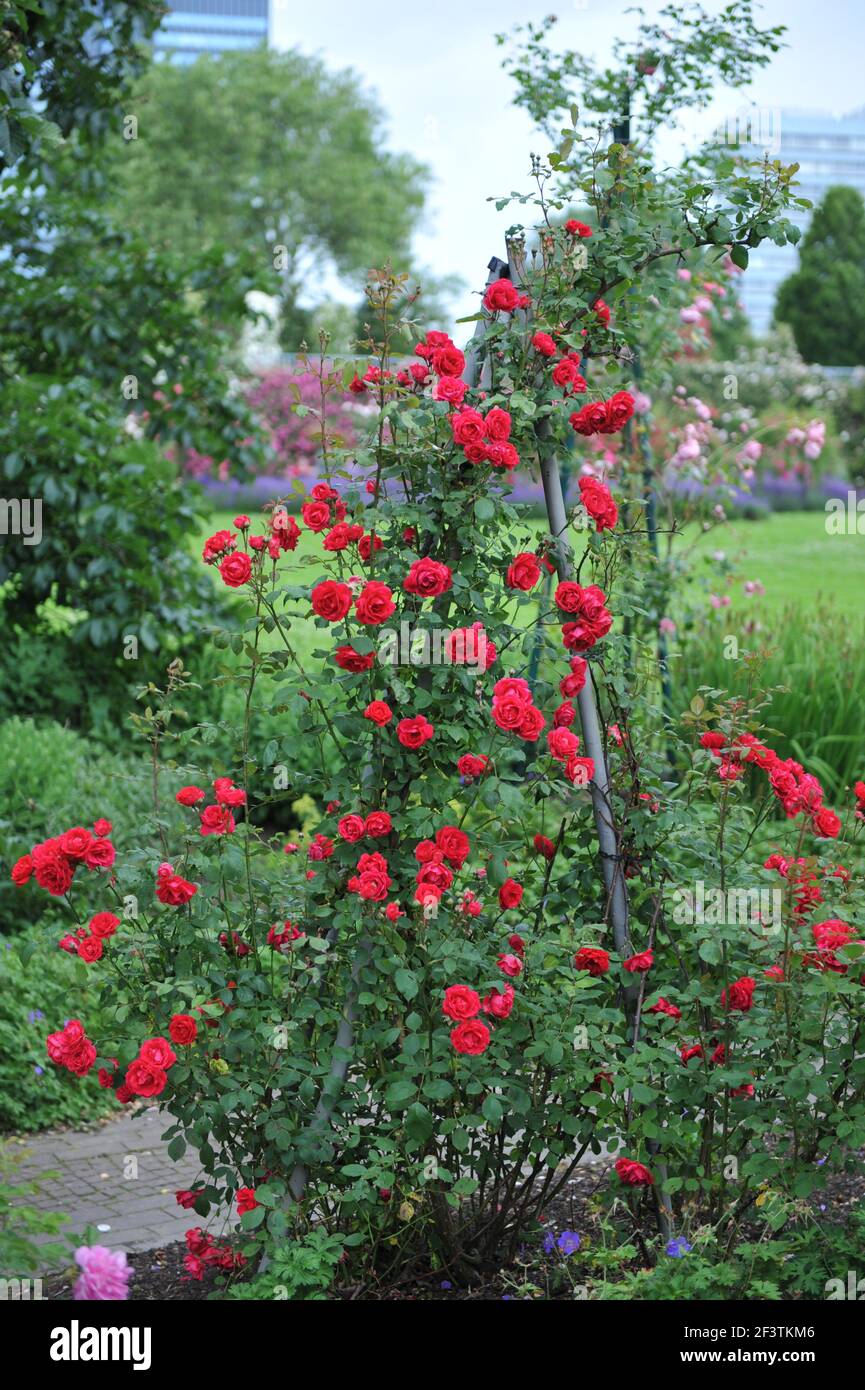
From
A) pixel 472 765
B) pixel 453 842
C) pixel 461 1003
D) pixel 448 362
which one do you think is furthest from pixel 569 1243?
pixel 448 362

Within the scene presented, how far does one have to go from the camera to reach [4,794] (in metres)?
5.41

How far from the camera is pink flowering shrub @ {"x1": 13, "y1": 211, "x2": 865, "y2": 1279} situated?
260cm

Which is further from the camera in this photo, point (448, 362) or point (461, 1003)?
point (448, 362)

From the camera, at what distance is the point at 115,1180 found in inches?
147

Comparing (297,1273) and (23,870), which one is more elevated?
(23,870)

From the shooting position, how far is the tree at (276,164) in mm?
36688

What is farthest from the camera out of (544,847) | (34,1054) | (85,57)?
(85,57)

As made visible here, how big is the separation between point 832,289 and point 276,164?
15786mm

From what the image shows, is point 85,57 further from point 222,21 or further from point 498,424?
point 222,21

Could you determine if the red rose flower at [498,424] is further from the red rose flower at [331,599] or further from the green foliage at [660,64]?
the green foliage at [660,64]

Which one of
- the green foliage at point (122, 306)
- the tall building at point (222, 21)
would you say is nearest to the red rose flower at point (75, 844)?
the green foliage at point (122, 306)

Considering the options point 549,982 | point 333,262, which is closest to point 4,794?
point 549,982

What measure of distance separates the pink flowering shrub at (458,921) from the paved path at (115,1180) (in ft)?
2.17
